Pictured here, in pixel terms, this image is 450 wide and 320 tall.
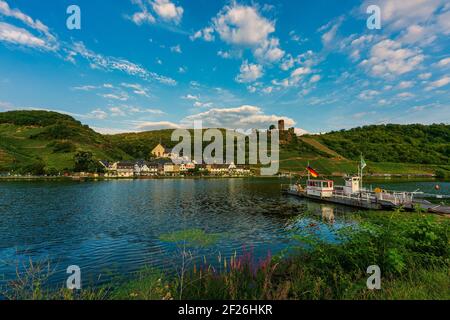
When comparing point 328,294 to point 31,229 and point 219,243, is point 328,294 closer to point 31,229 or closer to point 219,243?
point 219,243

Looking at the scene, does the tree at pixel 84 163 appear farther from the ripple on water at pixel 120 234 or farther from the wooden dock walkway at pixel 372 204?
the wooden dock walkway at pixel 372 204

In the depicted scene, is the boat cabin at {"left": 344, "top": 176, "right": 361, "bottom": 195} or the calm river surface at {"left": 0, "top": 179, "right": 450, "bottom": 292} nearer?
the calm river surface at {"left": 0, "top": 179, "right": 450, "bottom": 292}

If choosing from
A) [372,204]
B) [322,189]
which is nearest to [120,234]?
[372,204]

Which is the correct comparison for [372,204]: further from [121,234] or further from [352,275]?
[121,234]

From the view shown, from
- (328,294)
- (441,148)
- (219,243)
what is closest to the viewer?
(328,294)

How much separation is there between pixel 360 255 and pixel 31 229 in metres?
31.6

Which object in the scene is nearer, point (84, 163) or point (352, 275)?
point (352, 275)

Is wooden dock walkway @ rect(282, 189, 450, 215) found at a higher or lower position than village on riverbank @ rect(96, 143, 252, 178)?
lower

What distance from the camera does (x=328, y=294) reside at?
9.34 m

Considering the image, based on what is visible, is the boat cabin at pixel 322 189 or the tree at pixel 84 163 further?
the tree at pixel 84 163

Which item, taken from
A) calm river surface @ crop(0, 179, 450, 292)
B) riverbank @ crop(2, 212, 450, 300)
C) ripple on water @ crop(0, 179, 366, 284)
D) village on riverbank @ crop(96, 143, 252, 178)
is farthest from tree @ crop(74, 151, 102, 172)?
riverbank @ crop(2, 212, 450, 300)

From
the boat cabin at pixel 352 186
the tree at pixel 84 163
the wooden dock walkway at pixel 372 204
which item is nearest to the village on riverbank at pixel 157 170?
the tree at pixel 84 163

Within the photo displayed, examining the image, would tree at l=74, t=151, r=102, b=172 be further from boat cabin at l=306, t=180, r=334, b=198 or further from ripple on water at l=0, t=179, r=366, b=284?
boat cabin at l=306, t=180, r=334, b=198
